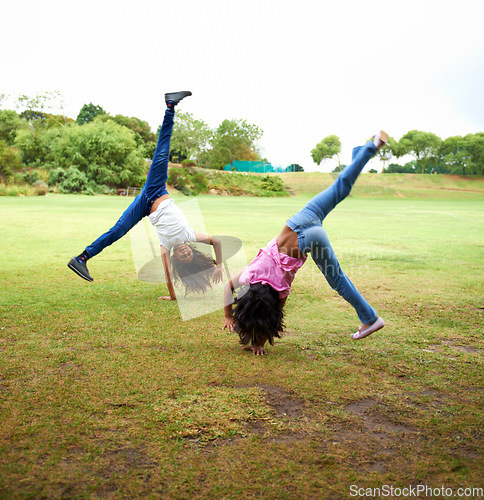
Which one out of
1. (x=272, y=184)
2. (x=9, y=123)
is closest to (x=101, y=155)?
(x=272, y=184)

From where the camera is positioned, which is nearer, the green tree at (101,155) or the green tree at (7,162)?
the green tree at (7,162)

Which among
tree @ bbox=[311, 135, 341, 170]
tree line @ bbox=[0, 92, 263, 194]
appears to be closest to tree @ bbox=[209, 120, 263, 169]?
tree line @ bbox=[0, 92, 263, 194]

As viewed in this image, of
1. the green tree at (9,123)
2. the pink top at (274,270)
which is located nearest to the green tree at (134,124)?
the green tree at (9,123)

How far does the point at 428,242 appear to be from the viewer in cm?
1398

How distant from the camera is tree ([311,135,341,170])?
71.1 metres

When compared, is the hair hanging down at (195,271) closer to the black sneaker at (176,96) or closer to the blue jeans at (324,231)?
the black sneaker at (176,96)

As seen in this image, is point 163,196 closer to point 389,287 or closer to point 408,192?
point 389,287

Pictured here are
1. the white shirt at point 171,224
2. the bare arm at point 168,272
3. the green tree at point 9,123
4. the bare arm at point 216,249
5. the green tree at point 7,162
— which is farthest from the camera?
the green tree at point 9,123

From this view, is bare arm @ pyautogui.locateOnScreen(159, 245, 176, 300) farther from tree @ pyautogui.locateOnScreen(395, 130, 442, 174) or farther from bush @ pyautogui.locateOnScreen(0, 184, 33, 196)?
tree @ pyautogui.locateOnScreen(395, 130, 442, 174)

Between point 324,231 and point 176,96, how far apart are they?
312 cm

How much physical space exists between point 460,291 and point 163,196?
4.91m

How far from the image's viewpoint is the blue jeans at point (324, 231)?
4.33 meters

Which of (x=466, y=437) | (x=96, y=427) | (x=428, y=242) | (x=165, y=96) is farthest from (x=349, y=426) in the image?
(x=428, y=242)

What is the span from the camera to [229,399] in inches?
141
